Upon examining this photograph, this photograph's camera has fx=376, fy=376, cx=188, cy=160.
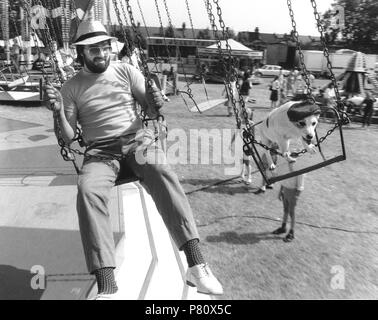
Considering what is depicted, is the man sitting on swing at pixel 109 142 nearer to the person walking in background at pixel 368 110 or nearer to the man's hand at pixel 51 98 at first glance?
the man's hand at pixel 51 98

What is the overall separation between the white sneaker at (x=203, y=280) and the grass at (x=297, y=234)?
0.81 metres

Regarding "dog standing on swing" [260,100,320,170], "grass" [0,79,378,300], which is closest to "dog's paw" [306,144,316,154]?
"dog standing on swing" [260,100,320,170]

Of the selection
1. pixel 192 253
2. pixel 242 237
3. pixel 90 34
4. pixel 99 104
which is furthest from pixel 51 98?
pixel 242 237

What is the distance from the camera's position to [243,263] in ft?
11.0

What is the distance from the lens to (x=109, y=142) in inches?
99.7

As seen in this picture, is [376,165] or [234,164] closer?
[234,164]

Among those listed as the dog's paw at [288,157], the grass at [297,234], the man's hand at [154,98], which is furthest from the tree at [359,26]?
the man's hand at [154,98]

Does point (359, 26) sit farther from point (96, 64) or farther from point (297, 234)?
point (96, 64)

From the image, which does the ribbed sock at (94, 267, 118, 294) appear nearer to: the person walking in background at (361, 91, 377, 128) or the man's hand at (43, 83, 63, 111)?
the man's hand at (43, 83, 63, 111)

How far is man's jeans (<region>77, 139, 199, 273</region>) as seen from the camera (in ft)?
6.59

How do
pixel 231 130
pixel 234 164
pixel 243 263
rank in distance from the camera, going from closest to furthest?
pixel 243 263 < pixel 234 164 < pixel 231 130

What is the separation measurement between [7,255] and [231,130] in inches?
292

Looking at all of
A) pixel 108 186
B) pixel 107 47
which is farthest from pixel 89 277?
pixel 107 47
